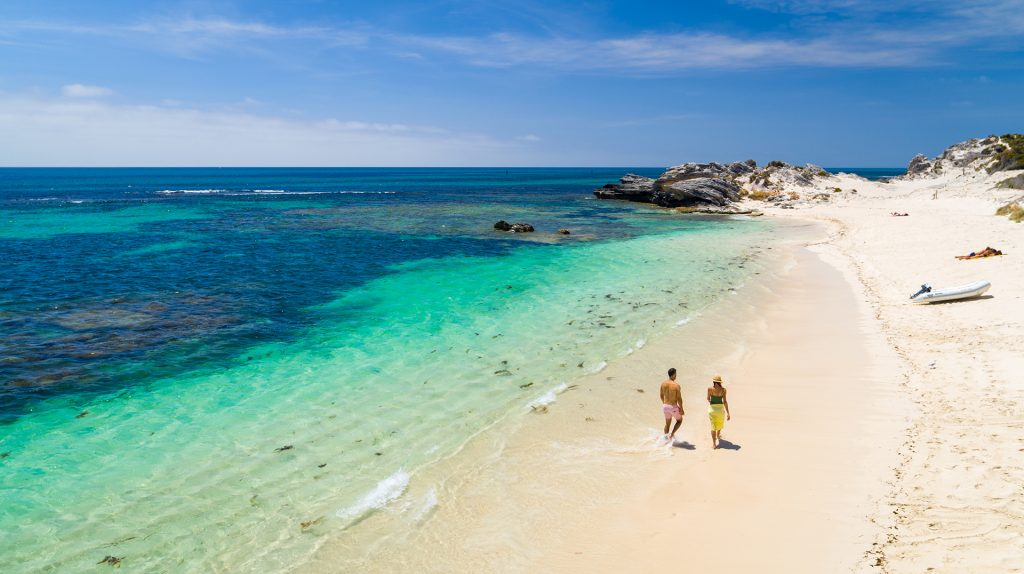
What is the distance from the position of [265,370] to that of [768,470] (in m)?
13.2

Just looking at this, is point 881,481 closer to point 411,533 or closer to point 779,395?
point 779,395

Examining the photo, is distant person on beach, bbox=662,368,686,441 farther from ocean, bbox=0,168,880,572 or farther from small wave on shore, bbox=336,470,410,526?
small wave on shore, bbox=336,470,410,526

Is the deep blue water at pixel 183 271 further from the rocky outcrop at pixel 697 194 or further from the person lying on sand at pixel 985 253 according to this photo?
the person lying on sand at pixel 985 253

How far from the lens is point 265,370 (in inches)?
613

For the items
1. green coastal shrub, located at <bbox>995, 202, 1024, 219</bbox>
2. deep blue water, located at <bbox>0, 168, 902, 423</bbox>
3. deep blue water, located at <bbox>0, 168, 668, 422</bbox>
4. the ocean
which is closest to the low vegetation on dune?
green coastal shrub, located at <bbox>995, 202, 1024, 219</bbox>

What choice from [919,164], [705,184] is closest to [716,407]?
[705,184]

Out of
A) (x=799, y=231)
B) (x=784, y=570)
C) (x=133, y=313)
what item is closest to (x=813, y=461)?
(x=784, y=570)

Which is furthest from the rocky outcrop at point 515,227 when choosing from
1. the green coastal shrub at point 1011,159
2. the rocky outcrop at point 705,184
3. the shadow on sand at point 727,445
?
the green coastal shrub at point 1011,159

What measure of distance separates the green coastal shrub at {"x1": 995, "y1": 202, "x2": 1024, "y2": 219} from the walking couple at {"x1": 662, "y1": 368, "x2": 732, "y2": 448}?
33.0 metres

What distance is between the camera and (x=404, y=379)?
15.1m

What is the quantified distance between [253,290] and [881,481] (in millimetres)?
24515

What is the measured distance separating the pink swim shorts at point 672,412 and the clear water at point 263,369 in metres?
3.63

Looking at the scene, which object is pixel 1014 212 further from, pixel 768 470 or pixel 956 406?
pixel 768 470

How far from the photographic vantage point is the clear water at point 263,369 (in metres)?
9.16
